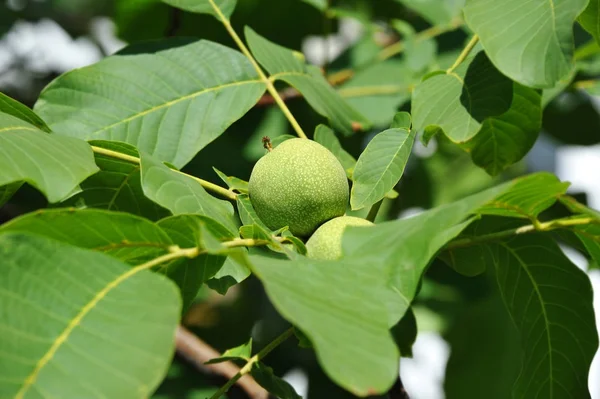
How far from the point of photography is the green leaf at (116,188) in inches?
45.2

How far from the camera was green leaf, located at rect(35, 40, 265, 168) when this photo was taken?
1385mm

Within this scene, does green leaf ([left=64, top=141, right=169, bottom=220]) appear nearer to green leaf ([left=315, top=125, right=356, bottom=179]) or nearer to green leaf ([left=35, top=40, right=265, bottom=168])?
green leaf ([left=35, top=40, right=265, bottom=168])

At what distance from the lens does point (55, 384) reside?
70 centimetres

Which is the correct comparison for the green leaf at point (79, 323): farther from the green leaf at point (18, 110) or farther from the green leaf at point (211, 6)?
the green leaf at point (211, 6)

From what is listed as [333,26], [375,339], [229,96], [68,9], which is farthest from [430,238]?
[68,9]

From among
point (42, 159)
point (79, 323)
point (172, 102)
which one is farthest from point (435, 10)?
point (79, 323)

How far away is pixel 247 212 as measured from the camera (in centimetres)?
119

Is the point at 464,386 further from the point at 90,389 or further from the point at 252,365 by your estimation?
the point at 90,389

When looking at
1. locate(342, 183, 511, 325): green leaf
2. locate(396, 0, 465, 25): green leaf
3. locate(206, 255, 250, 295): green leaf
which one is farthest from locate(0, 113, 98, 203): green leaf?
locate(396, 0, 465, 25): green leaf

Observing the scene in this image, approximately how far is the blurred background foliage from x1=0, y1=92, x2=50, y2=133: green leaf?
2.43 ft

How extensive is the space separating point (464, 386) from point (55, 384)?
6.43 feet

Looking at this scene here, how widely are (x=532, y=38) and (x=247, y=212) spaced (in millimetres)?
477

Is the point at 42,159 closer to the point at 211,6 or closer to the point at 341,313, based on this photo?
the point at 341,313

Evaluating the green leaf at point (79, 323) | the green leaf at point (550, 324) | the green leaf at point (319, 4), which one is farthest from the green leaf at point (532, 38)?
the green leaf at point (319, 4)
